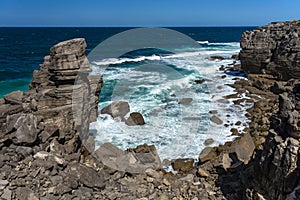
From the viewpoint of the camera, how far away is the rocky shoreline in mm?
9203

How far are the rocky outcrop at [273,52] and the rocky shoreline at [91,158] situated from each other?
1261cm

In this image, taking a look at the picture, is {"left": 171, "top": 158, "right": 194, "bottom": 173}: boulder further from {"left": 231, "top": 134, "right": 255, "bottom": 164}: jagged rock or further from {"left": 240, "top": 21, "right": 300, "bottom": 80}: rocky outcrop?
{"left": 240, "top": 21, "right": 300, "bottom": 80}: rocky outcrop

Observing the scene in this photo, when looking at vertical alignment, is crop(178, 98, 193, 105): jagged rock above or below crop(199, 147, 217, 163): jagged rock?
below

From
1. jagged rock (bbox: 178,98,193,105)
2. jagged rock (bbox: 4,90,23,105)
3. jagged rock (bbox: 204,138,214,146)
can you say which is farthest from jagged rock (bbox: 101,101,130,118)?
jagged rock (bbox: 4,90,23,105)

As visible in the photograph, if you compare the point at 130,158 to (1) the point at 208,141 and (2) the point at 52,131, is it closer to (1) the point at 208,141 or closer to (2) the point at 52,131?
(2) the point at 52,131

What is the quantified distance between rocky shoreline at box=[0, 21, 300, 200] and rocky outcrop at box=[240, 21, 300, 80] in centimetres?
1261

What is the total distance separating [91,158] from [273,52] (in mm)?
24099

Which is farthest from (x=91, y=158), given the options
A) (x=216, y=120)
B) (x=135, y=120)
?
(x=216, y=120)

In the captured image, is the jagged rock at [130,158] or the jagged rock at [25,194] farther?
the jagged rock at [130,158]

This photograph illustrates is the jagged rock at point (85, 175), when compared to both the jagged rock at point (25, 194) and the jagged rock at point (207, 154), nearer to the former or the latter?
the jagged rock at point (25, 194)

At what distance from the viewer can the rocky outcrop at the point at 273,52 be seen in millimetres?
27031

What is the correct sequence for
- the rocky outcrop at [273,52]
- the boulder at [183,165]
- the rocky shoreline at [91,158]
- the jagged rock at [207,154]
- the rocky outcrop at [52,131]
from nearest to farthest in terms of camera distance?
the rocky shoreline at [91,158] < the rocky outcrop at [52,131] < the boulder at [183,165] < the jagged rock at [207,154] < the rocky outcrop at [273,52]

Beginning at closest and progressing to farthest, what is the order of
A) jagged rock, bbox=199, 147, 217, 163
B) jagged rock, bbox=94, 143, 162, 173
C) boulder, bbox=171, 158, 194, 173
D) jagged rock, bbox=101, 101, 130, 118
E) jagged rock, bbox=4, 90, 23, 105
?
1. jagged rock, bbox=4, 90, 23, 105
2. jagged rock, bbox=94, 143, 162, 173
3. boulder, bbox=171, 158, 194, 173
4. jagged rock, bbox=199, 147, 217, 163
5. jagged rock, bbox=101, 101, 130, 118

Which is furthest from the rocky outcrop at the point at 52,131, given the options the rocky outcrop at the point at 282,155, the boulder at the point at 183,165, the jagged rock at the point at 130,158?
the rocky outcrop at the point at 282,155
